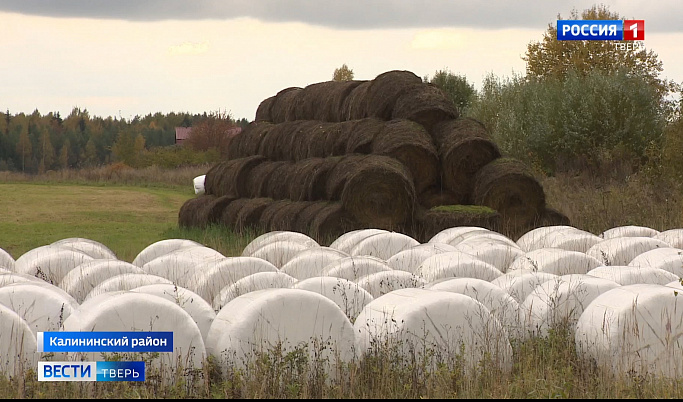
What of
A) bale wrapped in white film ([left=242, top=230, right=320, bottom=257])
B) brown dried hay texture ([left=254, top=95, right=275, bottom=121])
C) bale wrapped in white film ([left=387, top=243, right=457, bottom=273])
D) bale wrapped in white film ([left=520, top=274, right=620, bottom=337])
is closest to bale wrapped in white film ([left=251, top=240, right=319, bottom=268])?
bale wrapped in white film ([left=242, top=230, right=320, bottom=257])

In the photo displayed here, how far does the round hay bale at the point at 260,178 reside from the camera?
1681 centimetres

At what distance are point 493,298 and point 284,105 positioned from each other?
12702 mm

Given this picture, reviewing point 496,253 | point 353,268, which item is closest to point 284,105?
point 496,253

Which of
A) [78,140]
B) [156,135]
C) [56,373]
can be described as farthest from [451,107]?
[156,135]

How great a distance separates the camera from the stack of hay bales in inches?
543

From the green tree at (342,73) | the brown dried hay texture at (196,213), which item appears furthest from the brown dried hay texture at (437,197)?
the green tree at (342,73)

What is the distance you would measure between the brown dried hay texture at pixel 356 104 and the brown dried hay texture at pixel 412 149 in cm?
128

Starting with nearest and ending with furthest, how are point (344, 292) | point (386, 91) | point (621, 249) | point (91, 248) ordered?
point (344, 292), point (621, 249), point (91, 248), point (386, 91)

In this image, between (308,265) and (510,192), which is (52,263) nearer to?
(308,265)

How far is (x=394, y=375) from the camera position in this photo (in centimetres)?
574

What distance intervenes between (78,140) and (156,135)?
9426 millimetres

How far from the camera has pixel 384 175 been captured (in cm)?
1373

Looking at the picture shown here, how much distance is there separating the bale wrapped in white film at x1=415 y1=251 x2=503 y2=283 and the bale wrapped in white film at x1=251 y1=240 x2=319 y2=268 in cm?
213

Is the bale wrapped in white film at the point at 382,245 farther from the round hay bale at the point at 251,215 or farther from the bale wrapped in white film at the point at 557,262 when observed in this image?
the round hay bale at the point at 251,215
